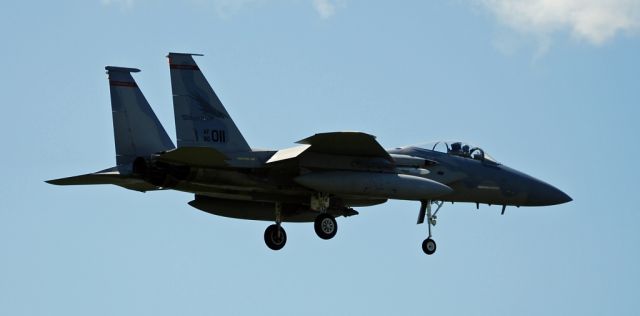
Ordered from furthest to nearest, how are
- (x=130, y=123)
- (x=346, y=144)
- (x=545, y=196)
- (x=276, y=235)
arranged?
(x=545, y=196), (x=276, y=235), (x=130, y=123), (x=346, y=144)

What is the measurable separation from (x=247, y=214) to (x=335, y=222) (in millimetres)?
2502

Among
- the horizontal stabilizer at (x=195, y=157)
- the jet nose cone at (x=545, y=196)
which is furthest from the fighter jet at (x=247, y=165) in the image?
the jet nose cone at (x=545, y=196)

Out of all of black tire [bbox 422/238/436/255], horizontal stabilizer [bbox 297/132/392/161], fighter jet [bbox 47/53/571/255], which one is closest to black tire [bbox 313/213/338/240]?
fighter jet [bbox 47/53/571/255]

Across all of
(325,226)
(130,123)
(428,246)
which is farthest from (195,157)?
(428,246)

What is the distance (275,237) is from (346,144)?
3.63 metres

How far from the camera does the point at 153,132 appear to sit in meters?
27.3

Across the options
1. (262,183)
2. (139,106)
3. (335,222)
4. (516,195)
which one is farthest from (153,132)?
(516,195)

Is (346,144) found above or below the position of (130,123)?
below

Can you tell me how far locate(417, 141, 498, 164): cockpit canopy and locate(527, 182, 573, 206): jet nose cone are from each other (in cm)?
118

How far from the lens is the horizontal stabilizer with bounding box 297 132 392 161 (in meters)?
25.6

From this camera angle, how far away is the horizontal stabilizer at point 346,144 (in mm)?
25641

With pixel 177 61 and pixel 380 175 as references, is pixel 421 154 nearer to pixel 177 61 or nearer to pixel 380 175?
pixel 380 175

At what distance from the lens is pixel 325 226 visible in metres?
27.7

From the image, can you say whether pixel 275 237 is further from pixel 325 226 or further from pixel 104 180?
pixel 104 180
